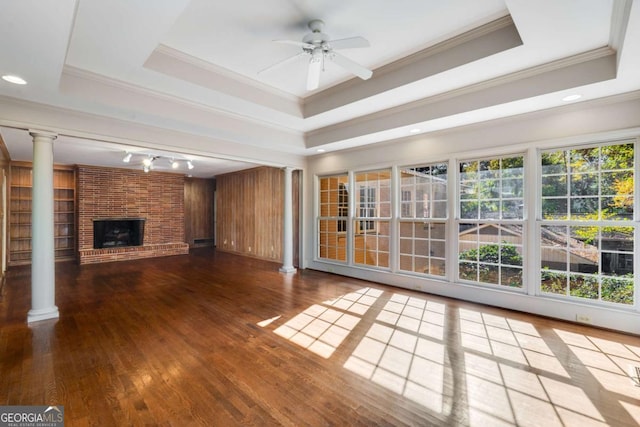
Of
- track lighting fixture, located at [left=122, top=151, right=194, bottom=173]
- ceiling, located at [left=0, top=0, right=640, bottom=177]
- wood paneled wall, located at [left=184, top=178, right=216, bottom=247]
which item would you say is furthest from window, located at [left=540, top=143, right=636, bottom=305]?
wood paneled wall, located at [left=184, top=178, right=216, bottom=247]

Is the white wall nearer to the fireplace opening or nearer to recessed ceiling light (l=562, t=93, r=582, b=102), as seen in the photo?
recessed ceiling light (l=562, t=93, r=582, b=102)

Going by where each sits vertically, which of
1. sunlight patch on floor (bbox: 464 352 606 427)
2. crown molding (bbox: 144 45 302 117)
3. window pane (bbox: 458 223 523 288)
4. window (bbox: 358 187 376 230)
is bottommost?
sunlight patch on floor (bbox: 464 352 606 427)

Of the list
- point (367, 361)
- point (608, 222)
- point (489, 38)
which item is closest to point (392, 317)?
point (367, 361)

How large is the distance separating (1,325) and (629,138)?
25.6ft

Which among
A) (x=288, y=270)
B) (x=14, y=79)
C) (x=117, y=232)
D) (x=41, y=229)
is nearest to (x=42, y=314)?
(x=41, y=229)

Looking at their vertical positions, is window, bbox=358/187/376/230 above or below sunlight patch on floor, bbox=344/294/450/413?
above

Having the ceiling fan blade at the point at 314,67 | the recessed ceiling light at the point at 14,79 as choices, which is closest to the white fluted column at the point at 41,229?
the recessed ceiling light at the point at 14,79

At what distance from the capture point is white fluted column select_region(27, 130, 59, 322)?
11.9ft

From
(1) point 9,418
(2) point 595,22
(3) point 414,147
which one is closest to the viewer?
(1) point 9,418

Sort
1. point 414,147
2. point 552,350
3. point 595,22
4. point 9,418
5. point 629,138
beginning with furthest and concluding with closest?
point 414,147, point 629,138, point 552,350, point 595,22, point 9,418

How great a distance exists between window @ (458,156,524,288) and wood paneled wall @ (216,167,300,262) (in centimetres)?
378

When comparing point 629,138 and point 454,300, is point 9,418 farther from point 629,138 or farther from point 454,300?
point 629,138

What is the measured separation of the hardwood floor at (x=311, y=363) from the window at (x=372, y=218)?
1337 mm

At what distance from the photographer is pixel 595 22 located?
96.3 inches
